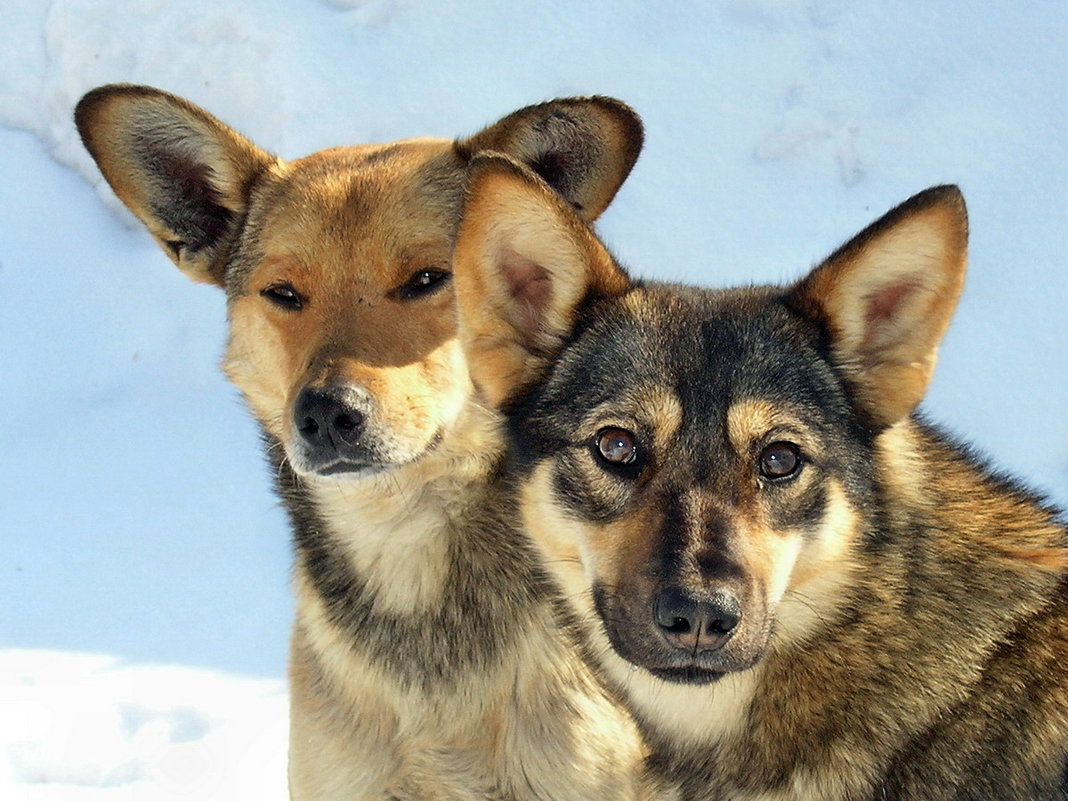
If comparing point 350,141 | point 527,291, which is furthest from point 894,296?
point 350,141

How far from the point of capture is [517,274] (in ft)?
10.7

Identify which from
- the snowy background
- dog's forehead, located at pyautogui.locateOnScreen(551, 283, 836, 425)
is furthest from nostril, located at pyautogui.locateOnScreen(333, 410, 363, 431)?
the snowy background

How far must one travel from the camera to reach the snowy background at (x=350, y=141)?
20.3 ft

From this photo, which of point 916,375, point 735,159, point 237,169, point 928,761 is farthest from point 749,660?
point 735,159

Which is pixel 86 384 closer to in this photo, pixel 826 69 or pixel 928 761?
pixel 826 69

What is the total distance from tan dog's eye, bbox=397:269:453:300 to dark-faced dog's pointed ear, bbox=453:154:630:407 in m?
0.46

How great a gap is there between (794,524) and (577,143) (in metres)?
1.44

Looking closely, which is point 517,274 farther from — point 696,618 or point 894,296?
point 696,618

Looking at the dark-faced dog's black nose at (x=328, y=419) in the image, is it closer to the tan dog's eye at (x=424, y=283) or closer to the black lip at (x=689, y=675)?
the tan dog's eye at (x=424, y=283)

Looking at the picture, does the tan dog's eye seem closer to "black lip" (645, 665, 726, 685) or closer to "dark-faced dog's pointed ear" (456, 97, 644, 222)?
"dark-faced dog's pointed ear" (456, 97, 644, 222)

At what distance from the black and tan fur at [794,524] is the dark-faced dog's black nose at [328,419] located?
45cm

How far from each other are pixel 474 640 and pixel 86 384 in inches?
175

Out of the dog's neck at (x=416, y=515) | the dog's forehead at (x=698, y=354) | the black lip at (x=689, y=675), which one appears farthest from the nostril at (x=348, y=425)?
the black lip at (x=689, y=675)

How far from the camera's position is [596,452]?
3.05 meters
